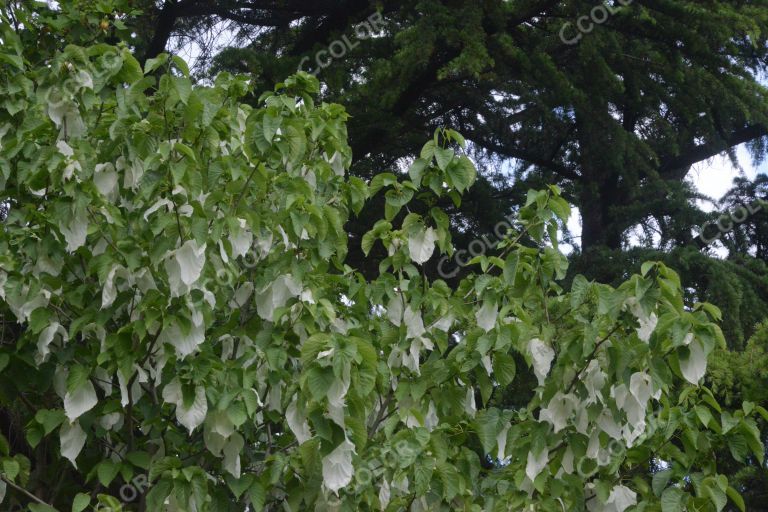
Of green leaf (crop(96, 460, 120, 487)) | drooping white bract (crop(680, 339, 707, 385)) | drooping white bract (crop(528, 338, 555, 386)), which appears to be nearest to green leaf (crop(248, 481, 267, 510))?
green leaf (crop(96, 460, 120, 487))

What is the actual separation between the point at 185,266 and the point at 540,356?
1190 mm

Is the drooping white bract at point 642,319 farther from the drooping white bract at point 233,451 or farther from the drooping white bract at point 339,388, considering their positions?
the drooping white bract at point 233,451

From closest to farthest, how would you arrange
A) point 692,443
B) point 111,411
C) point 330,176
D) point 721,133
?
point 692,443 → point 111,411 → point 330,176 → point 721,133

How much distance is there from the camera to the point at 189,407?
10.3 feet

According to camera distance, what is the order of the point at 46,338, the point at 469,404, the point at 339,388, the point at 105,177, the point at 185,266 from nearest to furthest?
1. the point at 339,388
2. the point at 185,266
3. the point at 46,338
4. the point at 105,177
5. the point at 469,404

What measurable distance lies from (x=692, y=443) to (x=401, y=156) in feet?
16.2

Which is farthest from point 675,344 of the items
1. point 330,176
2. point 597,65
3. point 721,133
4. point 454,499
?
point 721,133

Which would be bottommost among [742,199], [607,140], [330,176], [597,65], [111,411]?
[742,199]

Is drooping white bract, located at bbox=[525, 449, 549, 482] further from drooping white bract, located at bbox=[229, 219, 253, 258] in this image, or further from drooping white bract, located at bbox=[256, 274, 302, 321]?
drooping white bract, located at bbox=[229, 219, 253, 258]

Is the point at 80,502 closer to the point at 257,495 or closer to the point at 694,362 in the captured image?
the point at 257,495

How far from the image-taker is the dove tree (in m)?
3.15

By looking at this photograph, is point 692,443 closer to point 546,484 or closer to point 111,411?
point 546,484

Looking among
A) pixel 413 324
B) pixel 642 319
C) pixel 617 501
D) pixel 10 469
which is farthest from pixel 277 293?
pixel 617 501

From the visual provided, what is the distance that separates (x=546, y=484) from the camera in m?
3.38
